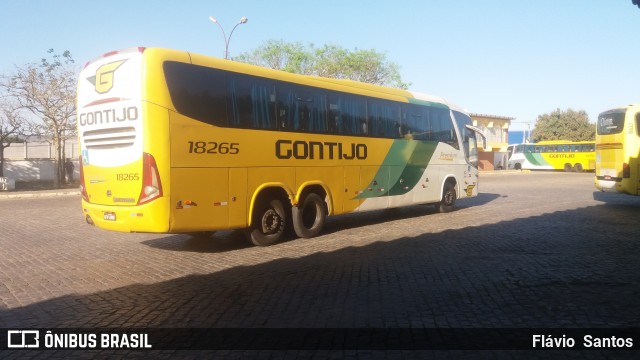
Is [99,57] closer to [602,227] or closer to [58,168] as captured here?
[602,227]

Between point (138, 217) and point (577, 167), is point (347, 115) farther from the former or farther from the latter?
point (577, 167)

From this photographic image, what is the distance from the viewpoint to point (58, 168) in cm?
3173

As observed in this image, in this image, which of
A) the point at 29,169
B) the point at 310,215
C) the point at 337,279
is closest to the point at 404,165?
the point at 310,215

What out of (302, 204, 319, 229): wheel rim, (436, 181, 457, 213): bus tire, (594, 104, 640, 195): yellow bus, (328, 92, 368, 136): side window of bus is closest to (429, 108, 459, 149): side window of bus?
(436, 181, 457, 213): bus tire

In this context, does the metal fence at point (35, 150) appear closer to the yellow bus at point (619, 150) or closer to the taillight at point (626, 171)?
the yellow bus at point (619, 150)

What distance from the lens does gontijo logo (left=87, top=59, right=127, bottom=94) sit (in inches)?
328

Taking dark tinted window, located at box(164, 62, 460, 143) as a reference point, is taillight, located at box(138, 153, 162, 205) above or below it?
below

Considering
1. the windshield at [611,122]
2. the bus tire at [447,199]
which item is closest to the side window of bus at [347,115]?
the bus tire at [447,199]

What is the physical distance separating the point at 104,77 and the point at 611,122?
49.6ft

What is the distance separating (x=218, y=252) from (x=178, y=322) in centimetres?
424

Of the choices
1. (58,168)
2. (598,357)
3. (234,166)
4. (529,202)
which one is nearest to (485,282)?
(598,357)

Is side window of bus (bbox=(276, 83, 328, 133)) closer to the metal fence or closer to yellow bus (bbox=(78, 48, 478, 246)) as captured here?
yellow bus (bbox=(78, 48, 478, 246))

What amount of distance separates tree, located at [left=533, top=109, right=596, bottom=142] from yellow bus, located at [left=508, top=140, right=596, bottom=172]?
1853 cm

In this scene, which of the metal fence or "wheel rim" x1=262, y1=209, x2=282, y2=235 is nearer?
"wheel rim" x1=262, y1=209, x2=282, y2=235
